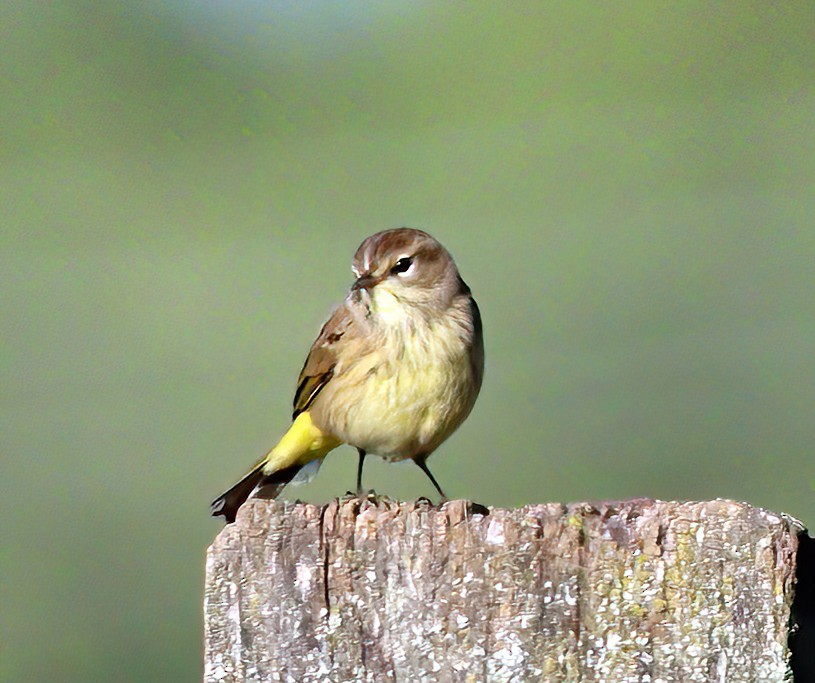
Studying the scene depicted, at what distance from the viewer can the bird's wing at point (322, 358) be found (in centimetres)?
419

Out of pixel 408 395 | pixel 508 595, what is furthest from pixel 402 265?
pixel 508 595

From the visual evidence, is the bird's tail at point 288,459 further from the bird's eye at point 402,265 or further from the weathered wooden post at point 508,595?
the weathered wooden post at point 508,595

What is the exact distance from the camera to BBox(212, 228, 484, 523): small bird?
395cm

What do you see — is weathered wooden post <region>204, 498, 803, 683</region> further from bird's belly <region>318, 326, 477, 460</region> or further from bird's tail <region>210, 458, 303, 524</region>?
bird's tail <region>210, 458, 303, 524</region>

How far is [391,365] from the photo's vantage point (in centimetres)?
399

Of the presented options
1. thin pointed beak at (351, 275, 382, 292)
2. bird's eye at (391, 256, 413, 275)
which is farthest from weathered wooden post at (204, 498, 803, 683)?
bird's eye at (391, 256, 413, 275)

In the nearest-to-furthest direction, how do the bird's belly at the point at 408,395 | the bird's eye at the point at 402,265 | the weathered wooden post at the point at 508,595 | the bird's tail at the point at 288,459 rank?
the weathered wooden post at the point at 508,595 → the bird's belly at the point at 408,395 → the bird's eye at the point at 402,265 → the bird's tail at the point at 288,459

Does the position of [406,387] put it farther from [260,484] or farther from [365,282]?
[260,484]

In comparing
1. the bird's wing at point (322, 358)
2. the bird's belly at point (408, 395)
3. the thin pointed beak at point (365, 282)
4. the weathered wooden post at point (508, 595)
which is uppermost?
the thin pointed beak at point (365, 282)

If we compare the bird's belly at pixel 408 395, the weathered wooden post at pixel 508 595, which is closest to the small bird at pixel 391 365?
the bird's belly at pixel 408 395

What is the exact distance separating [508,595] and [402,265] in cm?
242

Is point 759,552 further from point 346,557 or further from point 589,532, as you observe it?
point 346,557

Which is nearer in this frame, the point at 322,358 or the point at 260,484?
the point at 322,358

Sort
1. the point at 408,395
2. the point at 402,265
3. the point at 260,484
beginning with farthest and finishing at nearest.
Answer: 1. the point at 260,484
2. the point at 402,265
3. the point at 408,395
